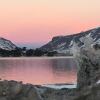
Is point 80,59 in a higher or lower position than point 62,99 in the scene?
higher

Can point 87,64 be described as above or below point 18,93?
above

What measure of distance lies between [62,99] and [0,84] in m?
5.54

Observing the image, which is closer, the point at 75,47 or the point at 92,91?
the point at 92,91

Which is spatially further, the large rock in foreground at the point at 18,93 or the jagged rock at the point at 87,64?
the jagged rock at the point at 87,64

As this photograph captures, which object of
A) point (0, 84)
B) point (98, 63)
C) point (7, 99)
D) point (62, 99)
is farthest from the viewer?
point (98, 63)

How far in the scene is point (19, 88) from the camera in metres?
17.0

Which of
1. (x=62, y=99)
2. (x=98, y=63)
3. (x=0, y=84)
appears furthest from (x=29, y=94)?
(x=98, y=63)

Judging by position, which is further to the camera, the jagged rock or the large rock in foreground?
the jagged rock

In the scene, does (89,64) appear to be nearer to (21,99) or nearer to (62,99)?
(62,99)

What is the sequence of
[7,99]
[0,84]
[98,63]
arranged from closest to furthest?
[7,99], [0,84], [98,63]

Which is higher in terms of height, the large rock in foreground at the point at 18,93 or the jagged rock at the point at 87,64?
the jagged rock at the point at 87,64

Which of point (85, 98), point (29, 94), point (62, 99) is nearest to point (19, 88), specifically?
point (29, 94)

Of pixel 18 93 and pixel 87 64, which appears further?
pixel 87 64

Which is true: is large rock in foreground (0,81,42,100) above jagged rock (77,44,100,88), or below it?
below
